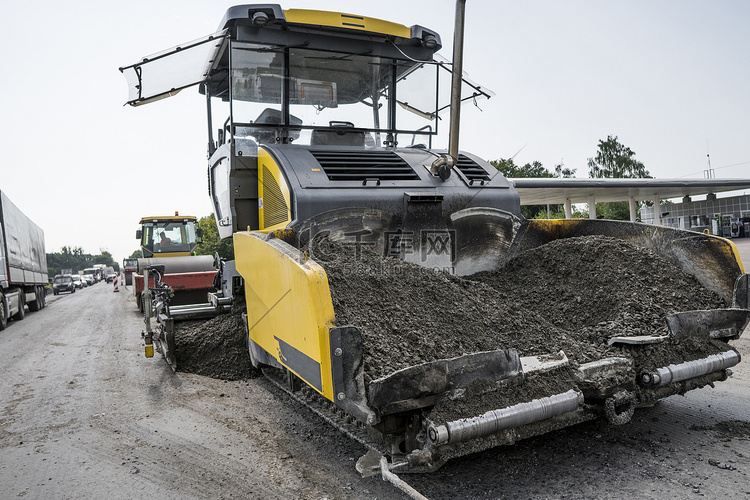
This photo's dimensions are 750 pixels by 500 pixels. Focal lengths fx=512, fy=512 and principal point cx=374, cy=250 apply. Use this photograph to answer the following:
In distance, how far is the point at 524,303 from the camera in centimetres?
387

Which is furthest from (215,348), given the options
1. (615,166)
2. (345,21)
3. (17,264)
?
(615,166)

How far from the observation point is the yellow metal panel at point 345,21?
15.0 feet

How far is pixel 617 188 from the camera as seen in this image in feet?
97.0

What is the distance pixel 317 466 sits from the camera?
10.2 ft

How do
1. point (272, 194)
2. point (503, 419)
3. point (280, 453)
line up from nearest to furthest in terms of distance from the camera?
point (503, 419)
point (280, 453)
point (272, 194)

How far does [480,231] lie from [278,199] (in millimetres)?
1735

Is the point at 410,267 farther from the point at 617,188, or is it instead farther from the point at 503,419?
the point at 617,188

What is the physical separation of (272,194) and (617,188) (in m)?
29.4

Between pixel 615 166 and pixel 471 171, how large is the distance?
183ft

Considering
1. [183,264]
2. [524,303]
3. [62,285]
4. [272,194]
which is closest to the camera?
[524,303]

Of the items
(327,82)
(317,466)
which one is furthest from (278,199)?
(317,466)

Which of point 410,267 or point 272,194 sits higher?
point 272,194

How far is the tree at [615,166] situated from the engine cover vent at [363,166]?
53602 mm

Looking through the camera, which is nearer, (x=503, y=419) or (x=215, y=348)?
(x=503, y=419)
